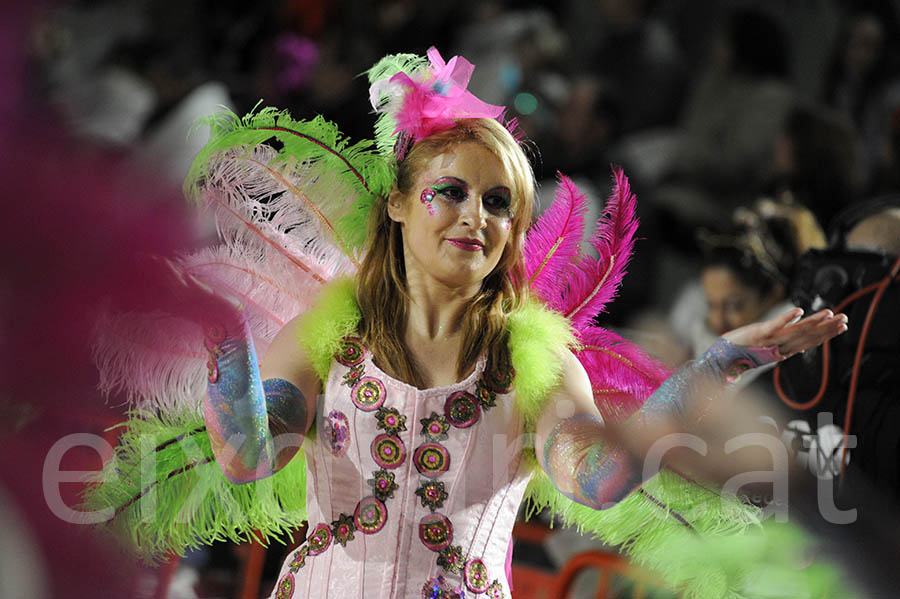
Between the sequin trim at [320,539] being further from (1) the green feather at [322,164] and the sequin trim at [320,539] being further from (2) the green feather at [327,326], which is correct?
(1) the green feather at [322,164]

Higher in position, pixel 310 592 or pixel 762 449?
pixel 762 449

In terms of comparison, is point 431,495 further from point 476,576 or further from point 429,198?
point 429,198

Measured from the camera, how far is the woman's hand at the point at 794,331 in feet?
4.89

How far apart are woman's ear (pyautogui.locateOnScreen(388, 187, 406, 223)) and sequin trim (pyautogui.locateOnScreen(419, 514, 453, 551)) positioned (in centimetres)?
50

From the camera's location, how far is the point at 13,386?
1.60ft

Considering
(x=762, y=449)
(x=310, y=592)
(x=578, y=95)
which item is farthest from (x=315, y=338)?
(x=578, y=95)

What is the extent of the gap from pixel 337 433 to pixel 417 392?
0.48ft

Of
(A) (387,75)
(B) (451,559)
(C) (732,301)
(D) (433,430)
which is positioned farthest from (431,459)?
(C) (732,301)

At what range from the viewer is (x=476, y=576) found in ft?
5.49

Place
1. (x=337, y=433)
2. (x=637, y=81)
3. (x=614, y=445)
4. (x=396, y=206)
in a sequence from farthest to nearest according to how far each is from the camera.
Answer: (x=637, y=81) → (x=396, y=206) → (x=337, y=433) → (x=614, y=445)

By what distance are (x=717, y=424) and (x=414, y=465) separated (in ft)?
1.56

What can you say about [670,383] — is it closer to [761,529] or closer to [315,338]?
[761,529]

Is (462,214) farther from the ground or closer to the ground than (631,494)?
farther from the ground

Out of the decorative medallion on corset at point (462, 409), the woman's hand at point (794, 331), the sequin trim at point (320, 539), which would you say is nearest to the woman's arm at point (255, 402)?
the sequin trim at point (320, 539)
